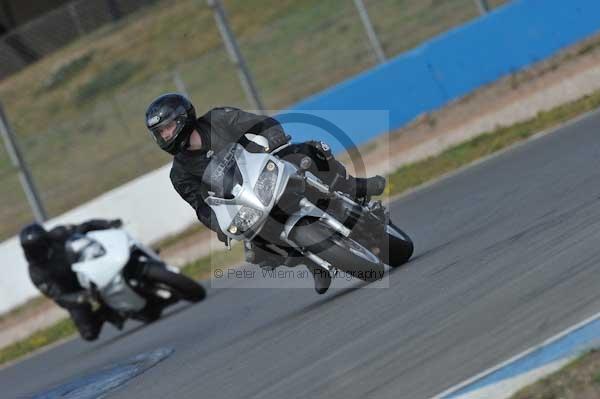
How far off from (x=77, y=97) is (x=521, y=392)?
25.2 metres

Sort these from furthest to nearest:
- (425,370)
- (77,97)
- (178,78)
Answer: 1. (77,97)
2. (178,78)
3. (425,370)

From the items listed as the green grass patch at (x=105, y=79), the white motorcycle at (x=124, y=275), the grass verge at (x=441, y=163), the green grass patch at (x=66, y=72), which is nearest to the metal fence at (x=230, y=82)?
the grass verge at (x=441, y=163)

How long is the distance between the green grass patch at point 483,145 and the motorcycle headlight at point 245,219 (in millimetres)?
6636

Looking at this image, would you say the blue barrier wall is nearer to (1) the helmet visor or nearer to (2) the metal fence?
(2) the metal fence

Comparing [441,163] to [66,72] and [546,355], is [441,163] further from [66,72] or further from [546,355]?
[66,72]

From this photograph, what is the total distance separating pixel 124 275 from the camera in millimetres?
12469

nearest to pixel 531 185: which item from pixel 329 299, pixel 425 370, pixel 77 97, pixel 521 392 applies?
pixel 329 299

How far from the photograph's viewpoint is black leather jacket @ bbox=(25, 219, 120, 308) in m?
12.9

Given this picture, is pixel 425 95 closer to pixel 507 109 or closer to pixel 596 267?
pixel 507 109

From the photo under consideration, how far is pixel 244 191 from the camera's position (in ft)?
27.4

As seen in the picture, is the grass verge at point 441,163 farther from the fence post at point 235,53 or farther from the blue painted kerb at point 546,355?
the blue painted kerb at point 546,355

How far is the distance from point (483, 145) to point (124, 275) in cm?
511

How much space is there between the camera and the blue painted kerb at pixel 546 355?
530 centimetres

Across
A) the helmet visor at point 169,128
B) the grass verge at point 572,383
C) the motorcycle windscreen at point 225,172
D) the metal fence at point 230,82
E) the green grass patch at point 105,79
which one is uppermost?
the helmet visor at point 169,128
